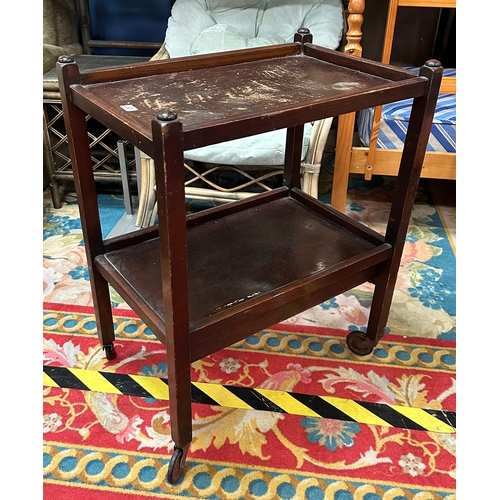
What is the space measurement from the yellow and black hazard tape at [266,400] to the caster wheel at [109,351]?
51 millimetres

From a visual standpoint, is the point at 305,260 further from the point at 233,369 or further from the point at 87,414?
the point at 87,414

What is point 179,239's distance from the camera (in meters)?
0.87

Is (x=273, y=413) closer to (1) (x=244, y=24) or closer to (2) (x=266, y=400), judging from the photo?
(2) (x=266, y=400)

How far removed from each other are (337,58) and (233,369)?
0.85 m

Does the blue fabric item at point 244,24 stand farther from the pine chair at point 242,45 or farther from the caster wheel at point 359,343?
the caster wheel at point 359,343

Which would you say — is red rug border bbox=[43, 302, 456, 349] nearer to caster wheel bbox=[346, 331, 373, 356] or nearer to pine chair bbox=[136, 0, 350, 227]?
caster wheel bbox=[346, 331, 373, 356]

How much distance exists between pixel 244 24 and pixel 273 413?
60.6 inches

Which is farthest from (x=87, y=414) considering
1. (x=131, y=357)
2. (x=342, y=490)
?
(x=342, y=490)

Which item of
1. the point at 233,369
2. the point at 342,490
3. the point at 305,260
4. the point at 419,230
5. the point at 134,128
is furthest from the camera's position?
the point at 419,230

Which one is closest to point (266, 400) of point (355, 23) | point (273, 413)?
point (273, 413)

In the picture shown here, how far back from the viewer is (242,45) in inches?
77.1

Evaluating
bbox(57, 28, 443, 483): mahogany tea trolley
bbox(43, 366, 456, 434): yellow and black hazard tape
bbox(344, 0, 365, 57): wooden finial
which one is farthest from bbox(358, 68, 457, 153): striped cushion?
bbox(43, 366, 456, 434): yellow and black hazard tape

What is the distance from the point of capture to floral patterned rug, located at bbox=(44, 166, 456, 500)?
3.67 ft

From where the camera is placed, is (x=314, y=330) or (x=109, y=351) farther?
(x=314, y=330)
